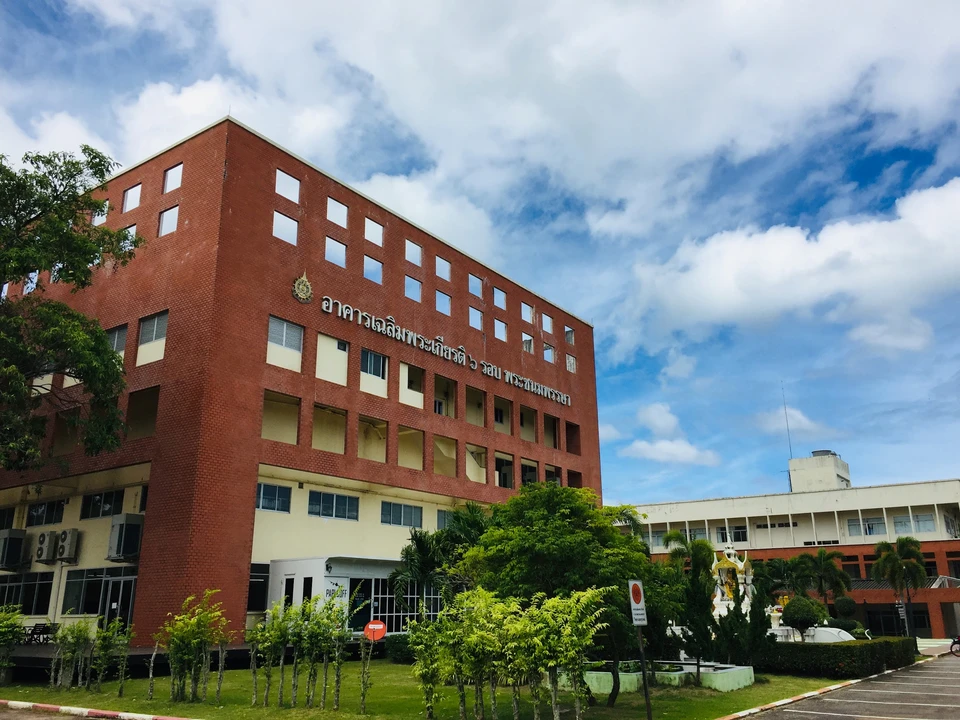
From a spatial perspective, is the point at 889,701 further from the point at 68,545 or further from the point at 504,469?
the point at 68,545

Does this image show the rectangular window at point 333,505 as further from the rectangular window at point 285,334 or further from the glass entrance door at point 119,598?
the glass entrance door at point 119,598

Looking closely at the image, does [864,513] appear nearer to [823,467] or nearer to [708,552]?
[823,467]

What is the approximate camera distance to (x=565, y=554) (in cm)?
1823

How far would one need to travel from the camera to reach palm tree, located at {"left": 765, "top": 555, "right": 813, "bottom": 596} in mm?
56094

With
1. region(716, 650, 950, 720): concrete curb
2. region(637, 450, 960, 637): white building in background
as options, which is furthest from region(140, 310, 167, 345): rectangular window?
region(637, 450, 960, 637): white building in background

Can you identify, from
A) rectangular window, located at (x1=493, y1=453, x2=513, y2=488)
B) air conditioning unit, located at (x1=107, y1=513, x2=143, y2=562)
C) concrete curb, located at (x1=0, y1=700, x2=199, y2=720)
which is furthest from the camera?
rectangular window, located at (x1=493, y1=453, x2=513, y2=488)

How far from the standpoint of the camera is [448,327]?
140ft

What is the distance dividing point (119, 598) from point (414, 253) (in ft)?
71.7

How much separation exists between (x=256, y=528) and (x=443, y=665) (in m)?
19.2

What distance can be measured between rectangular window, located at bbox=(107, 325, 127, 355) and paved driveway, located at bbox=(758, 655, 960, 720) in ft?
95.6

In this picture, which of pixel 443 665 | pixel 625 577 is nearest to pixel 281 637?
pixel 443 665

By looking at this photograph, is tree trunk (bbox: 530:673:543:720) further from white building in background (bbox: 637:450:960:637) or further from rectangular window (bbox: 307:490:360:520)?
white building in background (bbox: 637:450:960:637)

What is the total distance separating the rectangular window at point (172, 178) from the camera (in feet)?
113

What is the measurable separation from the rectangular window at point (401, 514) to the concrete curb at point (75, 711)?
20.0 metres
